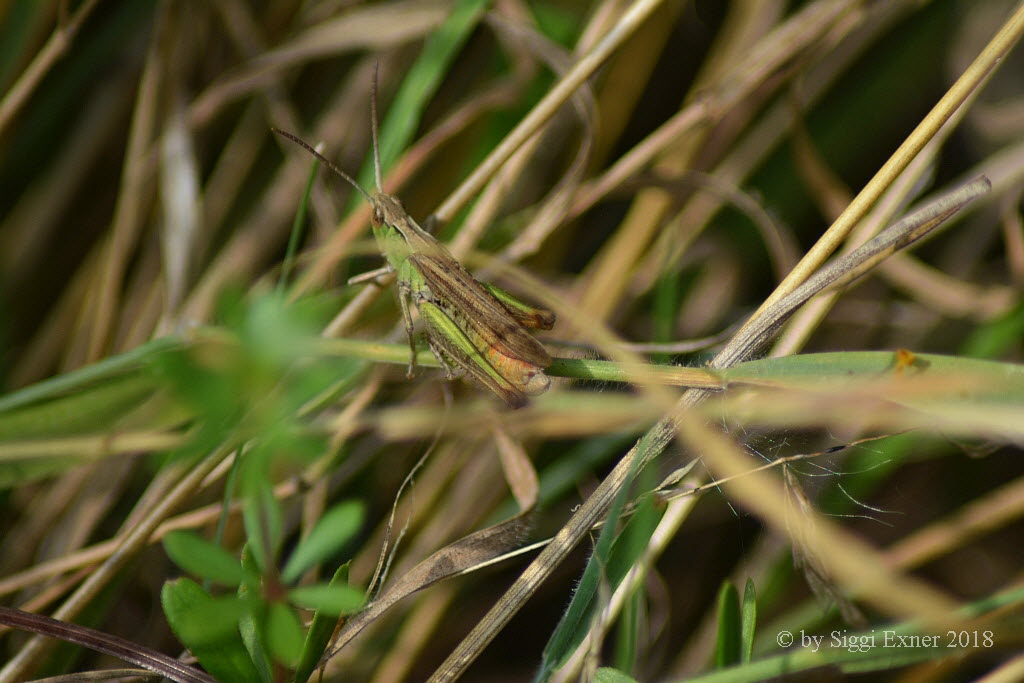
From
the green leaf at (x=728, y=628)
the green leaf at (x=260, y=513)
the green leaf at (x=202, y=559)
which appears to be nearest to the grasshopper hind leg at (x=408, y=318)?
the green leaf at (x=260, y=513)

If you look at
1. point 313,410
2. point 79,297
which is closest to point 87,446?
point 313,410

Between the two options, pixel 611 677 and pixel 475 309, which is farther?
→ pixel 475 309

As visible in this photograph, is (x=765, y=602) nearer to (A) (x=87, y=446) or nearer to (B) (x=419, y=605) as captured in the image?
(B) (x=419, y=605)

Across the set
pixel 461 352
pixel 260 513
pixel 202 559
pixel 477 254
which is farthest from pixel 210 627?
pixel 477 254

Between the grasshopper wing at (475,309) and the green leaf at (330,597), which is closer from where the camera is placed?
the green leaf at (330,597)

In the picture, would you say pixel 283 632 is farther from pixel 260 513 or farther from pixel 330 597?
pixel 260 513

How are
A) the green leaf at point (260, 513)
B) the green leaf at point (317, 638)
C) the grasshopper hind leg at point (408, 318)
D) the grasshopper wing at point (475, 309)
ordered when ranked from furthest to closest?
the grasshopper hind leg at point (408, 318) < the grasshopper wing at point (475, 309) < the green leaf at point (317, 638) < the green leaf at point (260, 513)

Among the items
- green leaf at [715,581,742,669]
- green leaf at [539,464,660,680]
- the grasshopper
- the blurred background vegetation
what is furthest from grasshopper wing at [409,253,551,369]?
green leaf at [715,581,742,669]

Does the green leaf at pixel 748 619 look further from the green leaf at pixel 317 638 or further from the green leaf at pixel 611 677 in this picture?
the green leaf at pixel 317 638

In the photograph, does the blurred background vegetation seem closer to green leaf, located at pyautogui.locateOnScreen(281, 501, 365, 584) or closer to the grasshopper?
the grasshopper
